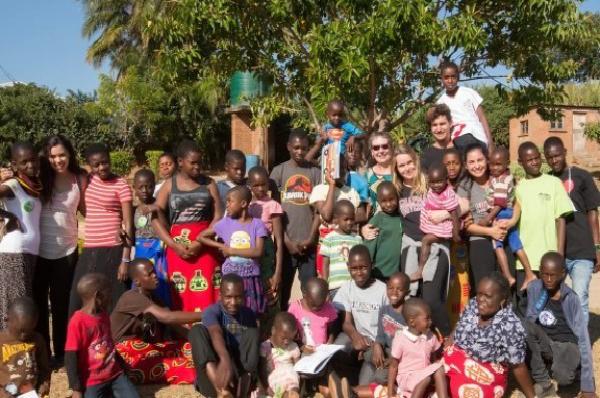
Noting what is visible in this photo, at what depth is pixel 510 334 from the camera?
4016mm

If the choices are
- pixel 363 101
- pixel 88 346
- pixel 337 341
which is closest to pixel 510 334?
Result: pixel 337 341

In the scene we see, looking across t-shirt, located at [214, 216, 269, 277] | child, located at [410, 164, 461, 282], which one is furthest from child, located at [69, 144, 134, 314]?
child, located at [410, 164, 461, 282]

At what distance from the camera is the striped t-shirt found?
4.84 m

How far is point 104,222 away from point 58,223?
33 cm

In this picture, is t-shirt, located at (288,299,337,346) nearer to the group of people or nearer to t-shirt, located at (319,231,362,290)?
the group of people

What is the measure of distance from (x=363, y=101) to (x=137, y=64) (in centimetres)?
1769

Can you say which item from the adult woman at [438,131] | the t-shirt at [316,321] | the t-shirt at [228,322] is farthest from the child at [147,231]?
the adult woman at [438,131]

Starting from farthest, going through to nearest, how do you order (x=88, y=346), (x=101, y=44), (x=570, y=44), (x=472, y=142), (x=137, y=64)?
(x=101, y=44) → (x=137, y=64) → (x=570, y=44) → (x=472, y=142) → (x=88, y=346)

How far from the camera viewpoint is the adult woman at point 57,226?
4.74 m

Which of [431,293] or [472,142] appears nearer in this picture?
[431,293]

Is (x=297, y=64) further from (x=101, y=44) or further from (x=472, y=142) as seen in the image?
(x=101, y=44)

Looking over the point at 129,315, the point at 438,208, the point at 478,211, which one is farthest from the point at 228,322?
the point at 478,211

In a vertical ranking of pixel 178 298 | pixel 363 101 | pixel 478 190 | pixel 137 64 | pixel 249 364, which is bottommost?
pixel 249 364

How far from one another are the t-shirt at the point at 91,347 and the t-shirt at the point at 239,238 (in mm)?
1009
